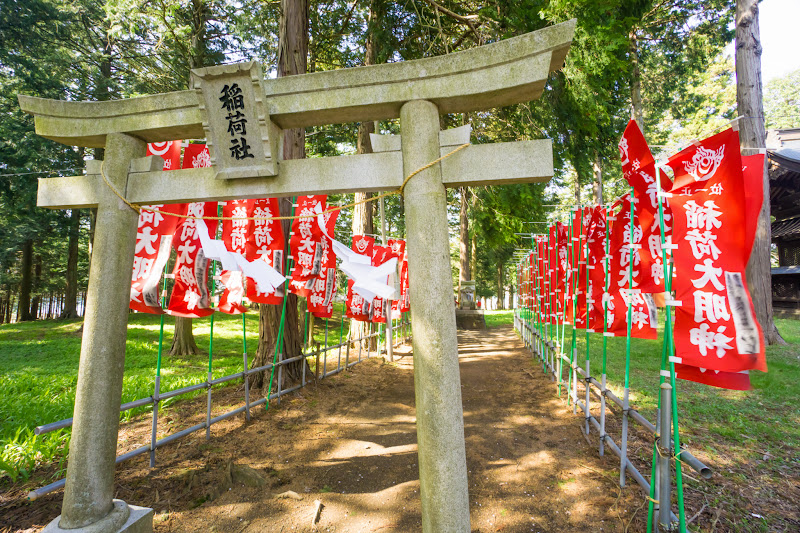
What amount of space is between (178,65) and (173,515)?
36.8ft

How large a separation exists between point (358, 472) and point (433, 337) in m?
2.71

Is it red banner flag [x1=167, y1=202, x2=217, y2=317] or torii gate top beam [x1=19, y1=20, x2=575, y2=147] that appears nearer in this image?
torii gate top beam [x1=19, y1=20, x2=575, y2=147]

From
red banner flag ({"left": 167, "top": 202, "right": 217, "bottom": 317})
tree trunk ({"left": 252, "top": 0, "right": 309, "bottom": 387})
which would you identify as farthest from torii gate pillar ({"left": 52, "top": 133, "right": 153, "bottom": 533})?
tree trunk ({"left": 252, "top": 0, "right": 309, "bottom": 387})

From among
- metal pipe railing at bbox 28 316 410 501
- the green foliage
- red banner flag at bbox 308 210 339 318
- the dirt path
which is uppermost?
the green foliage

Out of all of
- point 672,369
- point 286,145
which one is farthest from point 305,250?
point 672,369

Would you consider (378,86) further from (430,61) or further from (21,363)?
(21,363)

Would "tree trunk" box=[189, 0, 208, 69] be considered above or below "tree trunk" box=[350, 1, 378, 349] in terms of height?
above

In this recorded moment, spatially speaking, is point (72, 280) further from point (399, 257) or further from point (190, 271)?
point (190, 271)

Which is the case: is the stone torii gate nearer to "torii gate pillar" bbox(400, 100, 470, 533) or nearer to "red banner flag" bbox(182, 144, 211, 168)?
"torii gate pillar" bbox(400, 100, 470, 533)

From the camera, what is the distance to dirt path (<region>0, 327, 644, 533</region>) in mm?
3570

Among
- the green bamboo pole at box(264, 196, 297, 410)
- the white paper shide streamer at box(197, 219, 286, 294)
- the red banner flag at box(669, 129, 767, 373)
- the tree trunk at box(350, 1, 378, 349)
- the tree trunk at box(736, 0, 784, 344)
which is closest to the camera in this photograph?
the red banner flag at box(669, 129, 767, 373)

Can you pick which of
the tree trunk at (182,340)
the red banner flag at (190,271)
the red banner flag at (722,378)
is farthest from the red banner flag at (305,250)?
the tree trunk at (182,340)

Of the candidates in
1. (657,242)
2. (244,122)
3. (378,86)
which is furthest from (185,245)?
(657,242)

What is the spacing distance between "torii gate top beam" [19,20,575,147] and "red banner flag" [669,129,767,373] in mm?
1392
